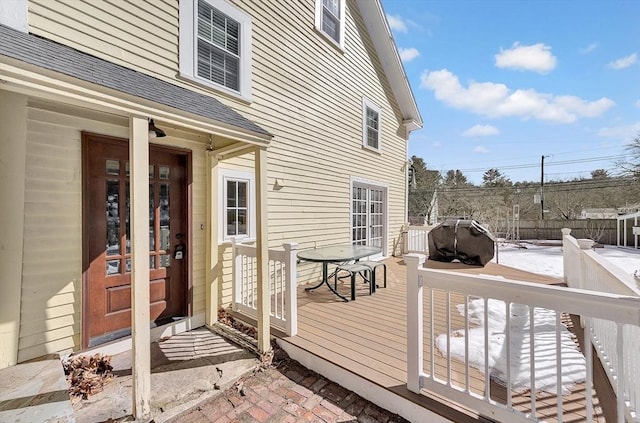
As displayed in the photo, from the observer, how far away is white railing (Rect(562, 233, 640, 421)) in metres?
1.46

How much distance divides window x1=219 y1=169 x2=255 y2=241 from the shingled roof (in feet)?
4.08

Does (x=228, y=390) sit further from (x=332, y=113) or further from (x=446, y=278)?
(x=332, y=113)

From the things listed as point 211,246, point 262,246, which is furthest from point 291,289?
point 211,246

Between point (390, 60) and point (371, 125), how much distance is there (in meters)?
2.07

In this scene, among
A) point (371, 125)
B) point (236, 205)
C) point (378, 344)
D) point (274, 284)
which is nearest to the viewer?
point (378, 344)

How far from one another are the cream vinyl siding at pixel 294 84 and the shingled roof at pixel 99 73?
0.66m

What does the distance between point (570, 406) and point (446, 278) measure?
1.20 meters

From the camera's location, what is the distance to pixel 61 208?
8.66 feet

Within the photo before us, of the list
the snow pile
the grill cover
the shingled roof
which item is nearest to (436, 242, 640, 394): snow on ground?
the snow pile

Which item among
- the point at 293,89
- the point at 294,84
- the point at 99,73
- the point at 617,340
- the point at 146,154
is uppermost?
the point at 294,84

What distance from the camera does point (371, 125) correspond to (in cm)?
775

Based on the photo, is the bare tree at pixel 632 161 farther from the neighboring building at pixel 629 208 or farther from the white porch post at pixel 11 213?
the white porch post at pixel 11 213

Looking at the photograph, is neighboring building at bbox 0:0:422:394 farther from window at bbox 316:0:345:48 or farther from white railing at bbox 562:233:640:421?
white railing at bbox 562:233:640:421

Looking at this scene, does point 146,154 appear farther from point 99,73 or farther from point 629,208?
point 629,208
